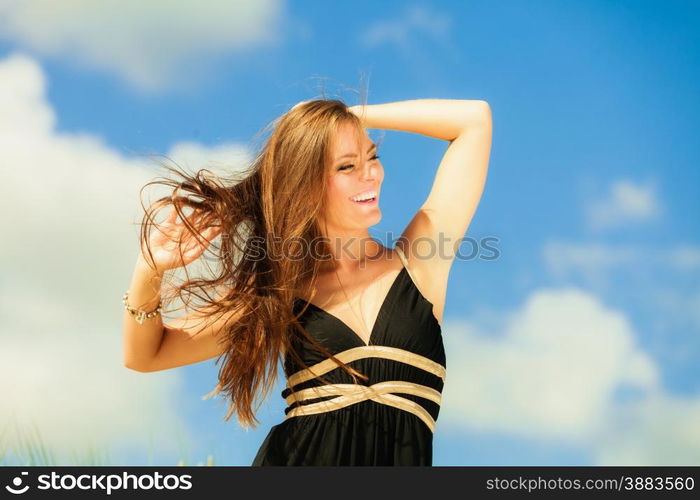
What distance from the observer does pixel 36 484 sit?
354 cm

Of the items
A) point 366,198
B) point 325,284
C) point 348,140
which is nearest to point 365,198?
point 366,198

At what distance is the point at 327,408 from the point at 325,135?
3.83ft

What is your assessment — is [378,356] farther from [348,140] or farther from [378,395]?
[348,140]

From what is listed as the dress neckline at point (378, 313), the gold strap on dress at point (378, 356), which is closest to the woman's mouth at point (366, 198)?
the dress neckline at point (378, 313)

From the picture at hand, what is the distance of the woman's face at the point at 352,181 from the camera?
3670mm

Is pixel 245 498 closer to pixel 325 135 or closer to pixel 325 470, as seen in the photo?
pixel 325 470

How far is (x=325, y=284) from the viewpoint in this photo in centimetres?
380

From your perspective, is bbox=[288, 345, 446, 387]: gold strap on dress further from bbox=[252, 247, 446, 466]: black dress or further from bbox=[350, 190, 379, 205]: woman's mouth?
bbox=[350, 190, 379, 205]: woman's mouth

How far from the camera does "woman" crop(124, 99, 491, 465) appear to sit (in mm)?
3494

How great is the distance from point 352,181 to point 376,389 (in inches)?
35.1

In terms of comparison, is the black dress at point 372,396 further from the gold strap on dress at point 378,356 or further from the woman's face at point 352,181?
the woman's face at point 352,181

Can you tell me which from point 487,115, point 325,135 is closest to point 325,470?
point 325,135

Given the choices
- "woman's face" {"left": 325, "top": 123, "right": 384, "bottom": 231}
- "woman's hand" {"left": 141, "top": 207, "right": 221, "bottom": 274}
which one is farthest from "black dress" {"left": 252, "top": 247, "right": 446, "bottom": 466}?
"woman's hand" {"left": 141, "top": 207, "right": 221, "bottom": 274}

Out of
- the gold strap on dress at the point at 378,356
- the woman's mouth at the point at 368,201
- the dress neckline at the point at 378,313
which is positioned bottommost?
the gold strap on dress at the point at 378,356
